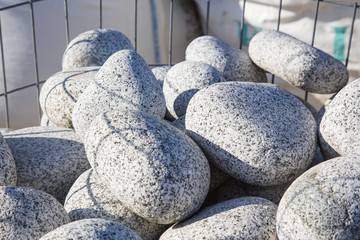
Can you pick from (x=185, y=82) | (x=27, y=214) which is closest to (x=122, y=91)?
(x=185, y=82)

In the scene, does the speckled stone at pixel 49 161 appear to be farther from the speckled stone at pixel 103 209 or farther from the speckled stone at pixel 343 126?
the speckled stone at pixel 343 126

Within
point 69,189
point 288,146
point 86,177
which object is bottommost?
point 69,189

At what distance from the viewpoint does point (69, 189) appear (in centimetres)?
234

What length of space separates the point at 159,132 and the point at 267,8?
3433 millimetres

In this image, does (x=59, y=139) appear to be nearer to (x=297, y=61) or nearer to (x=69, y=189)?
(x=69, y=189)

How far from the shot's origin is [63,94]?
261 cm

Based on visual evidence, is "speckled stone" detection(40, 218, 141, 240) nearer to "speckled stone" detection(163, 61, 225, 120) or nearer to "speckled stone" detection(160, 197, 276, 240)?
"speckled stone" detection(160, 197, 276, 240)

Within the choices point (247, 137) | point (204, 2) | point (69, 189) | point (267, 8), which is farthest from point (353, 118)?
point (204, 2)

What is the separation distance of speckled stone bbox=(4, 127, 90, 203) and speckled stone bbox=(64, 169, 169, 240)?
0.25 meters

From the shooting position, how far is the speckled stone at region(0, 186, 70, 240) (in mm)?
1731

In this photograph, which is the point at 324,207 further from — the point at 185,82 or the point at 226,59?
the point at 226,59

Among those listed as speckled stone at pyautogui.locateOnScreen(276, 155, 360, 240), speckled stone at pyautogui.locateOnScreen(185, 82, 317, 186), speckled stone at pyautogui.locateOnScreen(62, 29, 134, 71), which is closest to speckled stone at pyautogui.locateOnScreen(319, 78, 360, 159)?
speckled stone at pyautogui.locateOnScreen(185, 82, 317, 186)

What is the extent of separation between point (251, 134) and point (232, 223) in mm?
389

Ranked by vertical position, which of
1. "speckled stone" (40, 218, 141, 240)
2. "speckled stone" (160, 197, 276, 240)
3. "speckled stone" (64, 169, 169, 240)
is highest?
"speckled stone" (40, 218, 141, 240)
